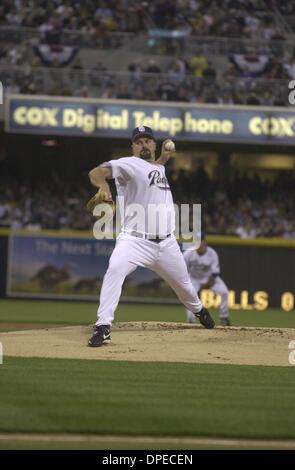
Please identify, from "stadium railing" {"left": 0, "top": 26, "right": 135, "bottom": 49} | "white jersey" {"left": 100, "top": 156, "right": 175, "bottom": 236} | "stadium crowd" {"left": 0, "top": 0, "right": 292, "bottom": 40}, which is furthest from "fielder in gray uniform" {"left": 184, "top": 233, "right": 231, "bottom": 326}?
"stadium crowd" {"left": 0, "top": 0, "right": 292, "bottom": 40}

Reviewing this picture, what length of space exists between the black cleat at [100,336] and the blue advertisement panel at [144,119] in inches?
616

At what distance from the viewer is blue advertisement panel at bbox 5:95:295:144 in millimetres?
25312

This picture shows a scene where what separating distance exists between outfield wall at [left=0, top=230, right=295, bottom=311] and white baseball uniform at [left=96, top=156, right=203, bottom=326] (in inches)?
581

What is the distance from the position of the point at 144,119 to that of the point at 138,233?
1547 centimetres

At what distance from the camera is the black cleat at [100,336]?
1002 cm

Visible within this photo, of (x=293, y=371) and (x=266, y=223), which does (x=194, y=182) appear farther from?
(x=293, y=371)

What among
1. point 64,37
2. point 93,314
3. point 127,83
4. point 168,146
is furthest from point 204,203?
point 168,146

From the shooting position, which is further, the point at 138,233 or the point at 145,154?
the point at 145,154

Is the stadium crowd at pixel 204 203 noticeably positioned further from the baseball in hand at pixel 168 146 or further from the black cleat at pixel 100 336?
the black cleat at pixel 100 336

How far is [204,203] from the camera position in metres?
28.5

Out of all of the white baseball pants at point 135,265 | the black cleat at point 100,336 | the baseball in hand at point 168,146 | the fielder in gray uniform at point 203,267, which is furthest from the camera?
the fielder in gray uniform at point 203,267

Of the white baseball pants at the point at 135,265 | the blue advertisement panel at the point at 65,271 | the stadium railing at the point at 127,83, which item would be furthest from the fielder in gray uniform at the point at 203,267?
the stadium railing at the point at 127,83

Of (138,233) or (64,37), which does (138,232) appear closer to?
(138,233)
